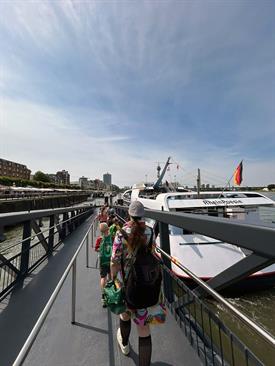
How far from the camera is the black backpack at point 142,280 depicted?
1795 mm

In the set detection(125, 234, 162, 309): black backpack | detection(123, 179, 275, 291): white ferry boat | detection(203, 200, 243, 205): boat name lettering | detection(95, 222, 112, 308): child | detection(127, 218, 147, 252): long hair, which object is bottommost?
detection(123, 179, 275, 291): white ferry boat

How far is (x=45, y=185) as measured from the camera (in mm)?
93312

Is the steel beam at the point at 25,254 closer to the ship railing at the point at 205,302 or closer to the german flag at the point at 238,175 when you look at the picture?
the ship railing at the point at 205,302

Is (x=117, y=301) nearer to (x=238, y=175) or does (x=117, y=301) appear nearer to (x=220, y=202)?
(x=220, y=202)

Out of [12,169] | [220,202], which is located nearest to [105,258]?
[220,202]

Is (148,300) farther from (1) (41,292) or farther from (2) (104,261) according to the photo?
(1) (41,292)

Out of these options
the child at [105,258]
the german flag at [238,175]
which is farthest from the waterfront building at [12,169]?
the child at [105,258]

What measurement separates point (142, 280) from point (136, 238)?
33 cm

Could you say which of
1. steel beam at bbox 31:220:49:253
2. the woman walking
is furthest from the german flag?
the woman walking

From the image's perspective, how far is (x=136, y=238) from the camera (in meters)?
1.90

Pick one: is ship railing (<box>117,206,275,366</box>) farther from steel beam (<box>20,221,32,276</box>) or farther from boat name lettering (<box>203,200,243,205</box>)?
boat name lettering (<box>203,200,243,205</box>)

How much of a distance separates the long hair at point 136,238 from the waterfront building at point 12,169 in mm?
127827

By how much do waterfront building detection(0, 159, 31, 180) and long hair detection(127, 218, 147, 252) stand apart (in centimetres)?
12783

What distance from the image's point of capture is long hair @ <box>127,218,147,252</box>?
1.88m
